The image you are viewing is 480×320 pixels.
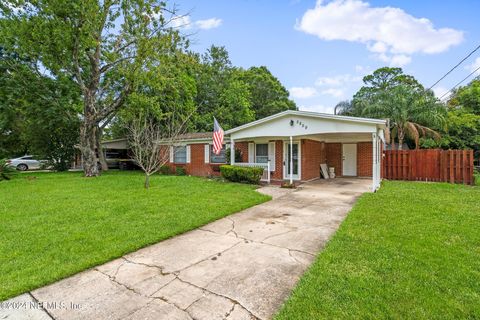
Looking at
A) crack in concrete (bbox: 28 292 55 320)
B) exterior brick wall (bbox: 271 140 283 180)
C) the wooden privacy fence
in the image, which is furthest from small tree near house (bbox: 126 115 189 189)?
the wooden privacy fence

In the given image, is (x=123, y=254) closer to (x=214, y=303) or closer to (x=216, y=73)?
(x=214, y=303)

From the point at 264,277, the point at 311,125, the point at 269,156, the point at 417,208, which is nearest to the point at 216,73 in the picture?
the point at 269,156

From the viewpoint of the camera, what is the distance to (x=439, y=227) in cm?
484

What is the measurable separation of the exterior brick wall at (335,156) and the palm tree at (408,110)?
514 centimetres

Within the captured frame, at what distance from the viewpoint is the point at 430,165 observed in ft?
40.2

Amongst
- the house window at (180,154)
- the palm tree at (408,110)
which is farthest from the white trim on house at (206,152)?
the palm tree at (408,110)

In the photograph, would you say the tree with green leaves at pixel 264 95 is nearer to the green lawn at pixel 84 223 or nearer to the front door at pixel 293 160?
the front door at pixel 293 160

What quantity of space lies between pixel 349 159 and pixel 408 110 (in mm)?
6779

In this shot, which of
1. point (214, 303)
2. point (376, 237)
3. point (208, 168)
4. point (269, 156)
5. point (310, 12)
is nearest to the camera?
point (214, 303)

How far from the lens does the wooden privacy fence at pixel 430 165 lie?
37.0 feet

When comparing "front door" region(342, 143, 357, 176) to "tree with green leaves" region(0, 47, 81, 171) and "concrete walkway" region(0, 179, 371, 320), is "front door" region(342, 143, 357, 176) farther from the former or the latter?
"tree with green leaves" region(0, 47, 81, 171)

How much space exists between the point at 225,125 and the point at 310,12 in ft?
41.9

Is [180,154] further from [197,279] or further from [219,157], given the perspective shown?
[197,279]

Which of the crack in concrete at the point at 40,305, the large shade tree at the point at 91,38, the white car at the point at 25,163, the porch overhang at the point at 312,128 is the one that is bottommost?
the crack in concrete at the point at 40,305
